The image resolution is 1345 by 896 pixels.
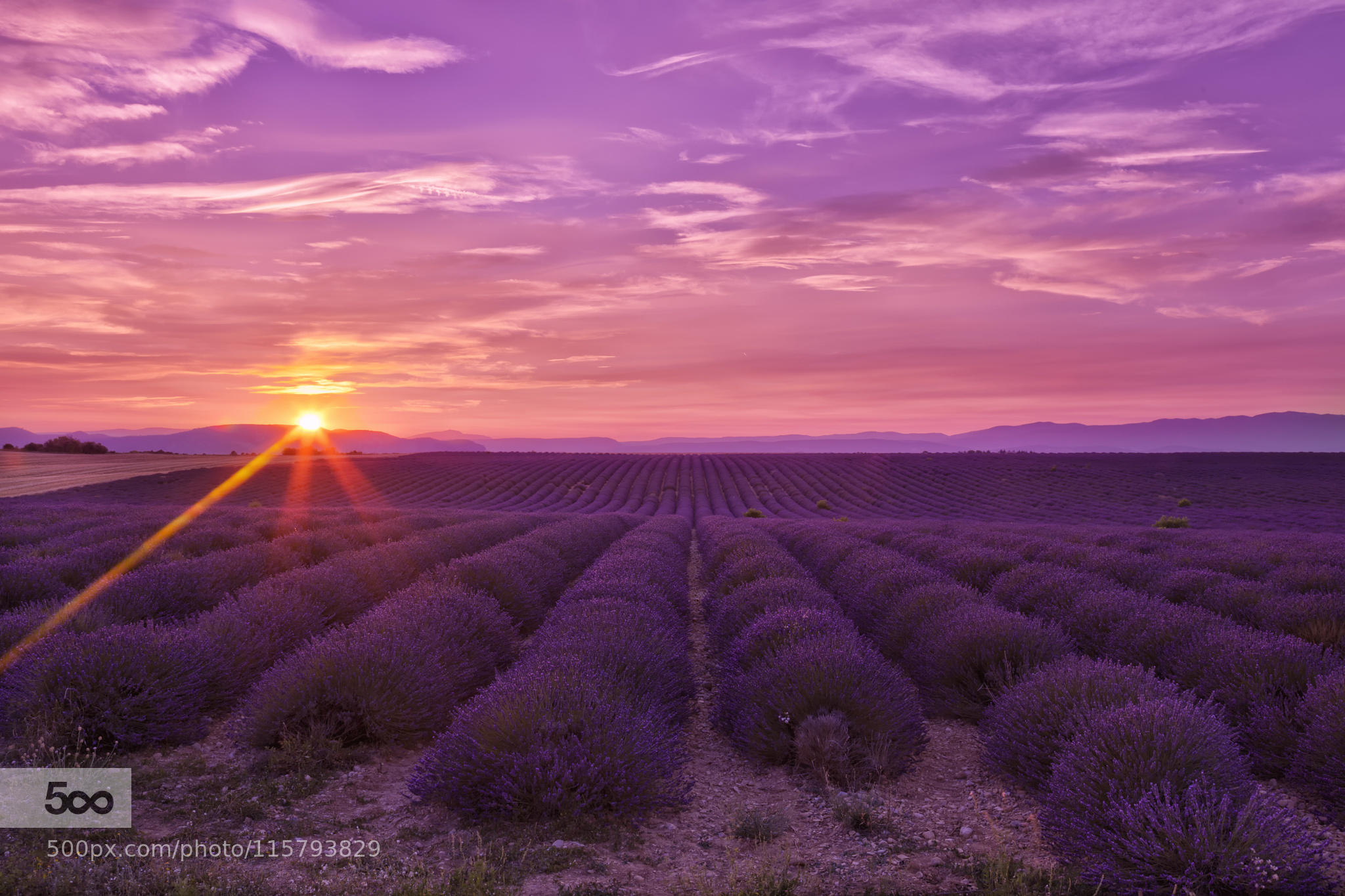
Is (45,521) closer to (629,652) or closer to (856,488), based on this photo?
(629,652)

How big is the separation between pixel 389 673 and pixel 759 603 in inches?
144

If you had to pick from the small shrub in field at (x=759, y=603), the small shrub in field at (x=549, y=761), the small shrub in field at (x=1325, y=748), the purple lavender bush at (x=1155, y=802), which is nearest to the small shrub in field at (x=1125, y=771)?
the purple lavender bush at (x=1155, y=802)

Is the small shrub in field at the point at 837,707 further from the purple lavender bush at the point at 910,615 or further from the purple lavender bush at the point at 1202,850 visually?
the purple lavender bush at the point at 910,615

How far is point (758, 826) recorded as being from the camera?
11.1 feet

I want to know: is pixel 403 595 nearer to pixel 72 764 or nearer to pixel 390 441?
pixel 72 764

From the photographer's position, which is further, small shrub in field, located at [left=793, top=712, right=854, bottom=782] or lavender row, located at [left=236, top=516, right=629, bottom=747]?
lavender row, located at [left=236, top=516, right=629, bottom=747]

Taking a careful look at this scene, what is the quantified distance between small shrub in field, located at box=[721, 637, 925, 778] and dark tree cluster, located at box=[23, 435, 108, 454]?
55.0 meters

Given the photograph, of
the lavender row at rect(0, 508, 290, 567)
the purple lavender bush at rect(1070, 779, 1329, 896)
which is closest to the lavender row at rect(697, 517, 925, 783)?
the purple lavender bush at rect(1070, 779, 1329, 896)

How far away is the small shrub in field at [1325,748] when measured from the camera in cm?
358

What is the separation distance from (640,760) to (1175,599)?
24.8ft

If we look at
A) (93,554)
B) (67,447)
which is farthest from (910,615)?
(67,447)

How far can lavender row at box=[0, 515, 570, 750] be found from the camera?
4113mm

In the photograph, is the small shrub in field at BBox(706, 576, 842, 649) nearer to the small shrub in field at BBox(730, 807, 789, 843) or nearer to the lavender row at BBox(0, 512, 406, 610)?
the small shrub in field at BBox(730, 807, 789, 843)

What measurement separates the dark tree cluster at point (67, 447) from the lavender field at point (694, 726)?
4722 cm
